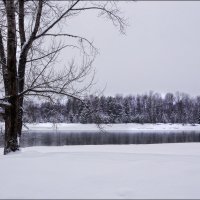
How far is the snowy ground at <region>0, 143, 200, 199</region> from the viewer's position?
427 centimetres

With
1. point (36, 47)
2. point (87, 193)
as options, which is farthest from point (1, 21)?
point (87, 193)

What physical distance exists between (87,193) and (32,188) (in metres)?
0.77

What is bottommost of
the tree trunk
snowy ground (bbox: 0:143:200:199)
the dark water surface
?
the dark water surface

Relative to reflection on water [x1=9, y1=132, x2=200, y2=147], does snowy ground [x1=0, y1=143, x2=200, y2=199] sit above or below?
above

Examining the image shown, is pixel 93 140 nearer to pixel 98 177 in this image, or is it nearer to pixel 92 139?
pixel 92 139

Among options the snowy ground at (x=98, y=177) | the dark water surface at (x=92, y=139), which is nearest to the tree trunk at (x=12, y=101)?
the snowy ground at (x=98, y=177)

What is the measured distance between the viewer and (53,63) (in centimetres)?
934

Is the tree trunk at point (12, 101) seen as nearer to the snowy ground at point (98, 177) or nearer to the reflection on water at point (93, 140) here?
the snowy ground at point (98, 177)

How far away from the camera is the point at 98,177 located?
4.88 meters

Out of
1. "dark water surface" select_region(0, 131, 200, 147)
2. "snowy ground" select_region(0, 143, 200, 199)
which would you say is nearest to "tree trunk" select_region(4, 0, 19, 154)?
"snowy ground" select_region(0, 143, 200, 199)

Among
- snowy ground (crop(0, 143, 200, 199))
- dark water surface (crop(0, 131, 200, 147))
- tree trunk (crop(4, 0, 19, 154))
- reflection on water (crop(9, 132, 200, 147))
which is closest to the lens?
snowy ground (crop(0, 143, 200, 199))

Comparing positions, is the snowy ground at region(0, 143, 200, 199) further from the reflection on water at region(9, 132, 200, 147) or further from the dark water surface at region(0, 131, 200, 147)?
the reflection on water at region(9, 132, 200, 147)

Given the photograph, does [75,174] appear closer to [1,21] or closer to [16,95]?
[16,95]

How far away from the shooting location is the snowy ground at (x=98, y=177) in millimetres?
4270
